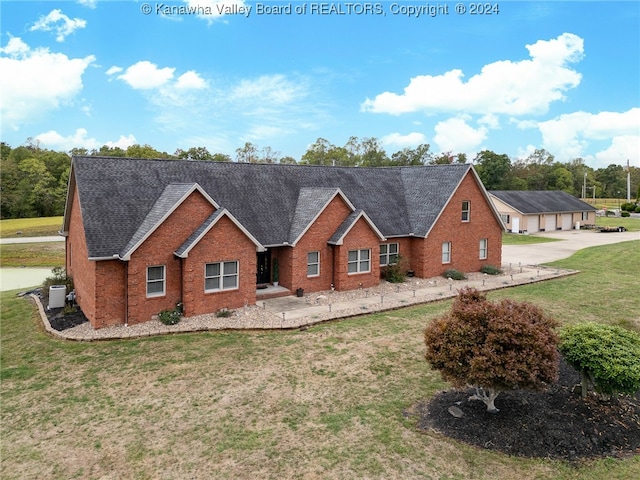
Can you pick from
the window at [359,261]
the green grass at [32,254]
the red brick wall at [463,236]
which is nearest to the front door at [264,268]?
the window at [359,261]

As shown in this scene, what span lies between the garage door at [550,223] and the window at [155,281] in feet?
179

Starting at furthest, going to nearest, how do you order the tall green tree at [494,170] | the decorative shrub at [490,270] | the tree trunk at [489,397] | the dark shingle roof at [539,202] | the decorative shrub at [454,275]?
the tall green tree at [494,170] < the dark shingle roof at [539,202] < the decorative shrub at [490,270] < the decorative shrub at [454,275] < the tree trunk at [489,397]

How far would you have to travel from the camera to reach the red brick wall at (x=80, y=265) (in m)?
18.3

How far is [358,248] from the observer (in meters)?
24.4

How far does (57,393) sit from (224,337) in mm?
Answer: 5805

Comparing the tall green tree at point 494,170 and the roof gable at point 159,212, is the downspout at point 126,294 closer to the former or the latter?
the roof gable at point 159,212

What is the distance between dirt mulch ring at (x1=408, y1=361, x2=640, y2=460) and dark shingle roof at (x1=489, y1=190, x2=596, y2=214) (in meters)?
49.7

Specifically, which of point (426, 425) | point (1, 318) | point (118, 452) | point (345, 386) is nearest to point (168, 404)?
point (118, 452)

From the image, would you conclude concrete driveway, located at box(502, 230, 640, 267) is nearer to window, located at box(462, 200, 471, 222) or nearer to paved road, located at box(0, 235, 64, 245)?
window, located at box(462, 200, 471, 222)

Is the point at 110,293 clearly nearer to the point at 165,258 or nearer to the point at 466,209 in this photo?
the point at 165,258

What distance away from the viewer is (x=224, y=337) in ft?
55.6

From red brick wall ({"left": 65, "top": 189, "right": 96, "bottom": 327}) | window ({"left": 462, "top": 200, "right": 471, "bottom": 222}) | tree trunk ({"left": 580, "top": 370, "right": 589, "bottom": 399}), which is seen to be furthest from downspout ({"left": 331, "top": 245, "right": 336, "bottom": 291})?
tree trunk ({"left": 580, "top": 370, "right": 589, "bottom": 399})

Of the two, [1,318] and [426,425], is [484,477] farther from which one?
[1,318]

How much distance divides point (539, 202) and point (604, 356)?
2205 inches
